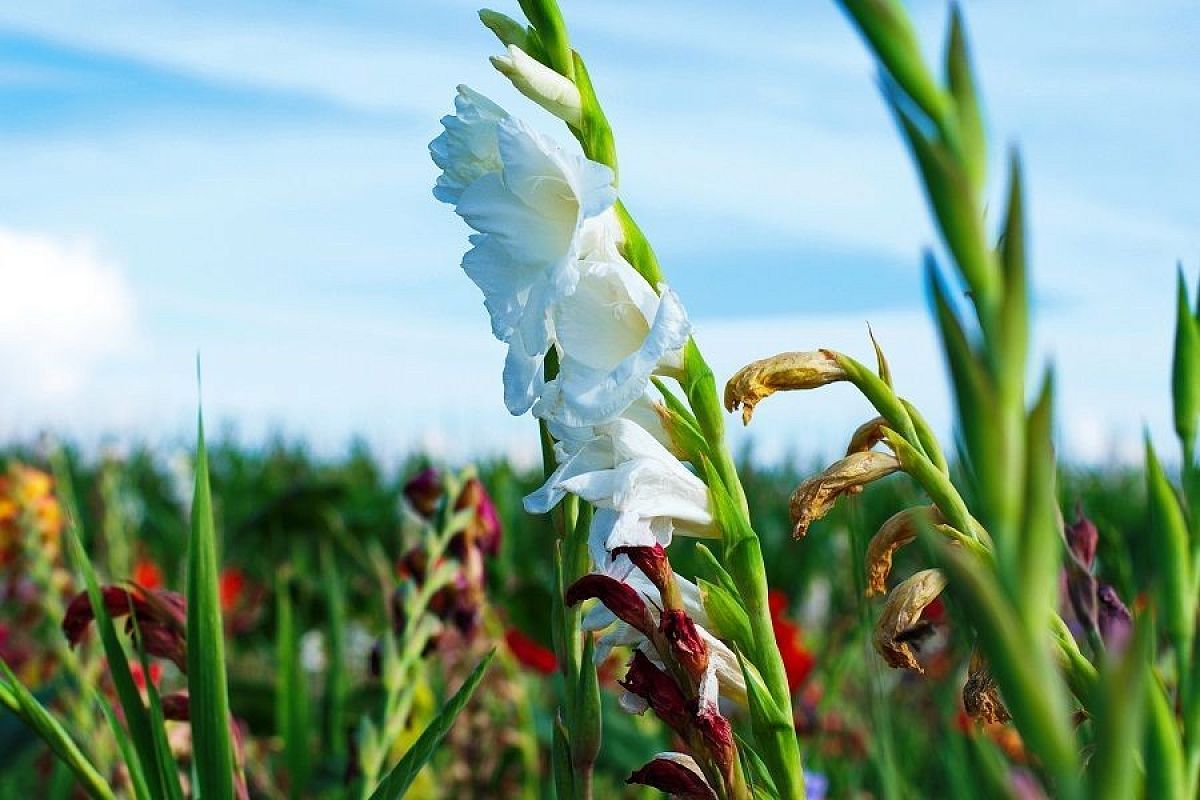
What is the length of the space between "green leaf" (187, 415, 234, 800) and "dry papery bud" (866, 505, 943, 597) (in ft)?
0.75

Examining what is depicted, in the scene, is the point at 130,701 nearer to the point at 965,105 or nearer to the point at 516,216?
the point at 516,216

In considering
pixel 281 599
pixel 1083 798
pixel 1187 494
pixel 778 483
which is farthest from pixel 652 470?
pixel 778 483

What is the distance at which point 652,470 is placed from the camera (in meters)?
0.46

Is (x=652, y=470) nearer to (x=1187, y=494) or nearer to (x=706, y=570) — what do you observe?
(x=706, y=570)

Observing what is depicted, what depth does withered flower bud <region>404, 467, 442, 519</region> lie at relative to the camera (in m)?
1.08

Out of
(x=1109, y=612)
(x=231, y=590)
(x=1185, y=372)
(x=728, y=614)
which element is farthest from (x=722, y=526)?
(x=231, y=590)

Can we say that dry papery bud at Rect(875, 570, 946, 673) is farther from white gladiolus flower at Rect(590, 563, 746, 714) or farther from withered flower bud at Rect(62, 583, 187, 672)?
withered flower bud at Rect(62, 583, 187, 672)

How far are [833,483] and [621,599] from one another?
8 centimetres

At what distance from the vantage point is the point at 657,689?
1.57ft

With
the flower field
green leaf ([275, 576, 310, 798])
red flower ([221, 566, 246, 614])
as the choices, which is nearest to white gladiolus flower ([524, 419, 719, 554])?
the flower field

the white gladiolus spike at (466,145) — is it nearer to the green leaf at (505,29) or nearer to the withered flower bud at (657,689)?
the green leaf at (505,29)

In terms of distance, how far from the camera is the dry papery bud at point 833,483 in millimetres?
448

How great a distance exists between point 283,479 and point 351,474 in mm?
254

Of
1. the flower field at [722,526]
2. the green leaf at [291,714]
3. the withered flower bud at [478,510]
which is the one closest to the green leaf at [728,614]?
the flower field at [722,526]
